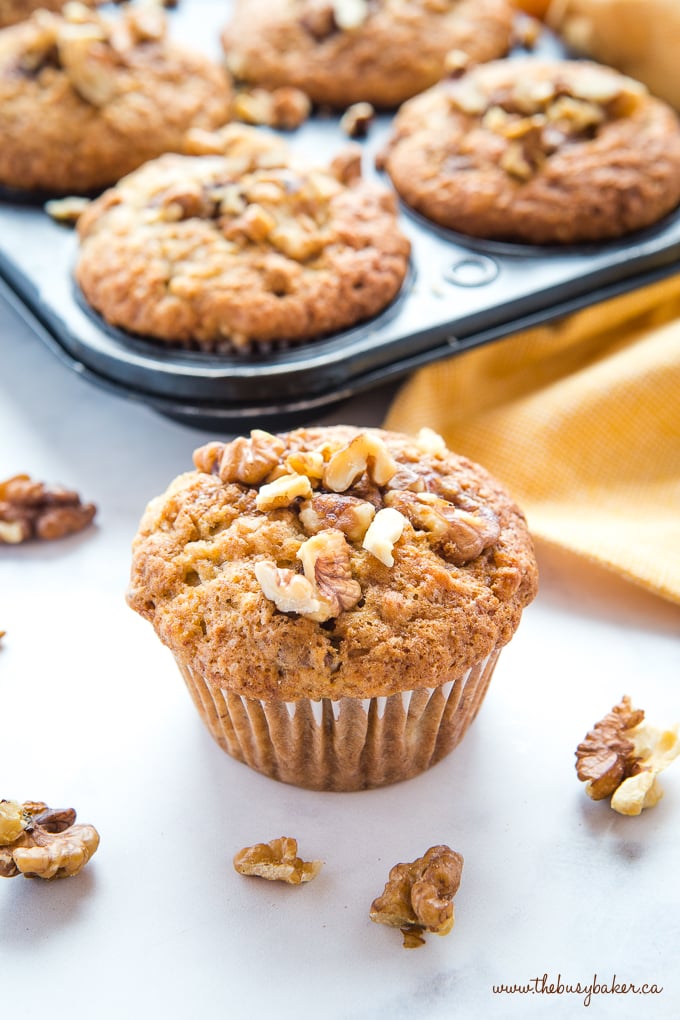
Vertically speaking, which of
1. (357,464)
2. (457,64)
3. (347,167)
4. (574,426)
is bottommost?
(574,426)

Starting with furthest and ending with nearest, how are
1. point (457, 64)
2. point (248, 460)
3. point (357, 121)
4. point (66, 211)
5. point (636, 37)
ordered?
point (636, 37) < point (357, 121) < point (457, 64) < point (66, 211) < point (248, 460)

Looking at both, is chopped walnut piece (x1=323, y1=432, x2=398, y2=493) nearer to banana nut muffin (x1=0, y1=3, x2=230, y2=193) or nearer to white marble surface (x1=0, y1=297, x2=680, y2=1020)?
white marble surface (x1=0, y1=297, x2=680, y2=1020)

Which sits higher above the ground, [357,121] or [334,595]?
[357,121]

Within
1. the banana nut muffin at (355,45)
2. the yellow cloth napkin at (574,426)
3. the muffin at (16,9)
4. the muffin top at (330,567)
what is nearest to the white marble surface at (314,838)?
the yellow cloth napkin at (574,426)

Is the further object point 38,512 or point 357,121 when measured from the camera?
point 357,121

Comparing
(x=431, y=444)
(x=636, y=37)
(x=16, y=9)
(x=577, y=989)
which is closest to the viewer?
(x=577, y=989)

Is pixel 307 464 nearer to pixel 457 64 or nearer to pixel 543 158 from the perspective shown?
pixel 543 158

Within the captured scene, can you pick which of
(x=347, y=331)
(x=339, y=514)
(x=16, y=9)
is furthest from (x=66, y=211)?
(x=339, y=514)
